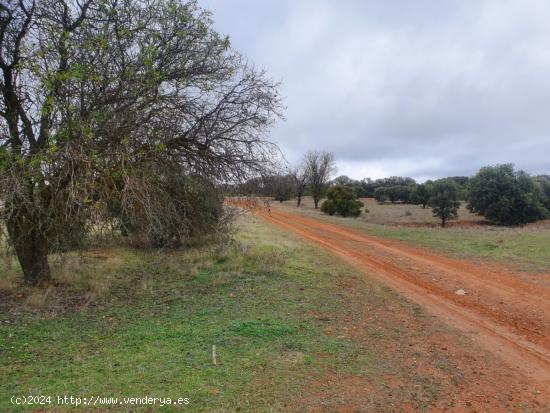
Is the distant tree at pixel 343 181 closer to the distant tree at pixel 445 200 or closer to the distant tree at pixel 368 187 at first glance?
the distant tree at pixel 368 187

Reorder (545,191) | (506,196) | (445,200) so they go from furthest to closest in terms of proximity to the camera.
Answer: (545,191) < (445,200) < (506,196)

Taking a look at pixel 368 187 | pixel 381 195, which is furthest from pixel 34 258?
pixel 368 187

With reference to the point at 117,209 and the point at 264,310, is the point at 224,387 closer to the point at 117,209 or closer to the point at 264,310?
the point at 264,310

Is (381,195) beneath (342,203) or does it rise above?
above

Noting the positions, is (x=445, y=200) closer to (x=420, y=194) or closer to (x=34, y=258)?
(x=420, y=194)

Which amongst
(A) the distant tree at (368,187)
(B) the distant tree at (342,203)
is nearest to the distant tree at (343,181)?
(A) the distant tree at (368,187)

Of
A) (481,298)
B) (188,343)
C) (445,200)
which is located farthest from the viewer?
(445,200)

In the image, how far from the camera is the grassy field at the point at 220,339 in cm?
489

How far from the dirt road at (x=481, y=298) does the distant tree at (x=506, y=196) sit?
28659mm

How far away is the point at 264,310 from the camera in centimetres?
803

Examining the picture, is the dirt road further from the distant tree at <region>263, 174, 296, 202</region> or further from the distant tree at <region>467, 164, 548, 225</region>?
the distant tree at <region>467, 164, 548, 225</region>

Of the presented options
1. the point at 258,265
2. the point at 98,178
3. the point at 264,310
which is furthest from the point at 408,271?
the point at 98,178

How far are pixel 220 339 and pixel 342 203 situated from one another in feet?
129

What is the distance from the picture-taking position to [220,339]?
653 centimetres
